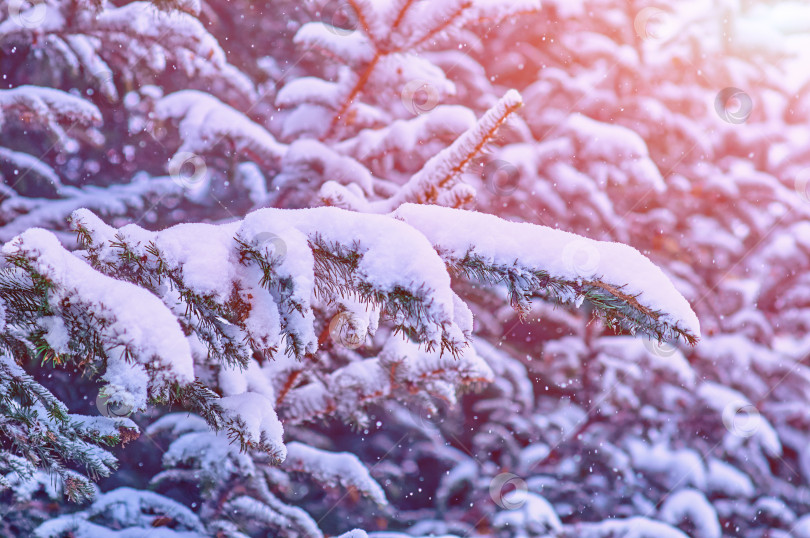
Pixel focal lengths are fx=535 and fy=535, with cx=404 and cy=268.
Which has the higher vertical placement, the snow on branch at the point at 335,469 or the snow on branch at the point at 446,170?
the snow on branch at the point at 446,170

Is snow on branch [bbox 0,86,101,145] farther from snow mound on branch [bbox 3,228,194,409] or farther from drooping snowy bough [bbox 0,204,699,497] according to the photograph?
snow mound on branch [bbox 3,228,194,409]

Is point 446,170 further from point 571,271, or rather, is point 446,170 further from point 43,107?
point 43,107

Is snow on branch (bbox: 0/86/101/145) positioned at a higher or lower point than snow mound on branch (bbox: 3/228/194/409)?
higher

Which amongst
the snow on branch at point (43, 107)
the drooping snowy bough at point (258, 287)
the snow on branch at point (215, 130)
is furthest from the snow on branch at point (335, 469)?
the snow on branch at point (43, 107)

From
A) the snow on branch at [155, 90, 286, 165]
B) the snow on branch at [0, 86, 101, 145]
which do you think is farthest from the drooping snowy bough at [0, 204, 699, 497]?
the snow on branch at [0, 86, 101, 145]

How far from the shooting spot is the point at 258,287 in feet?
3.16

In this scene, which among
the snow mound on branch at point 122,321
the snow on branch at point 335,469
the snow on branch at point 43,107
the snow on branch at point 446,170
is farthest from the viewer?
the snow on branch at point 43,107

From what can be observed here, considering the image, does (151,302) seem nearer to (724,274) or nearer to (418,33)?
(418,33)

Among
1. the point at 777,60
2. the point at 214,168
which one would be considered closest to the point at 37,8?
the point at 214,168

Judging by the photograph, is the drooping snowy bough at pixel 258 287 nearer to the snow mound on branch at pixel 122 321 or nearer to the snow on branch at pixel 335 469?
the snow mound on branch at pixel 122 321

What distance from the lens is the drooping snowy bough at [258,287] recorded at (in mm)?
822

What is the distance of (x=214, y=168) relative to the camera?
2969 mm

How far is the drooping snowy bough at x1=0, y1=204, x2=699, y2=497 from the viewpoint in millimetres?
822

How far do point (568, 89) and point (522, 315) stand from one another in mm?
2810
